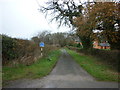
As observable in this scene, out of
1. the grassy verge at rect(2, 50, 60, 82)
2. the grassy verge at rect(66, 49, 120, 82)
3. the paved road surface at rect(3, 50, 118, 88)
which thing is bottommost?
the grassy verge at rect(66, 49, 120, 82)

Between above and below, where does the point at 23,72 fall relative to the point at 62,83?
above

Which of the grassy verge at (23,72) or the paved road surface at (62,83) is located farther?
the grassy verge at (23,72)

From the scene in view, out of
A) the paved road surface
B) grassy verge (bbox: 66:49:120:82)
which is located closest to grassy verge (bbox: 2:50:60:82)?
the paved road surface

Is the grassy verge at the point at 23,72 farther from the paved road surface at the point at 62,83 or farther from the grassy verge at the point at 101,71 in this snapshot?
the grassy verge at the point at 101,71

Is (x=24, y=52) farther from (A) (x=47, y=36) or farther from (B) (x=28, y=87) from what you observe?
(A) (x=47, y=36)

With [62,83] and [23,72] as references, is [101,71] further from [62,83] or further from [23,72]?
[23,72]

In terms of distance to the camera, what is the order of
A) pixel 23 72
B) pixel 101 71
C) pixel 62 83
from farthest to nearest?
pixel 101 71, pixel 23 72, pixel 62 83

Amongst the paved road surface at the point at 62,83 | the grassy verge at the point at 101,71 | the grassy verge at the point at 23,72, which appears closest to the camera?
the paved road surface at the point at 62,83

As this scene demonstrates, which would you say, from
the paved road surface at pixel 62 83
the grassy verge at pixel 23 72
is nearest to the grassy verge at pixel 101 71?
the paved road surface at pixel 62 83

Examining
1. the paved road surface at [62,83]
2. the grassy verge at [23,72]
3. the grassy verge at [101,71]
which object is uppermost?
the grassy verge at [23,72]

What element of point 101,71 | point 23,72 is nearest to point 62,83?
point 23,72

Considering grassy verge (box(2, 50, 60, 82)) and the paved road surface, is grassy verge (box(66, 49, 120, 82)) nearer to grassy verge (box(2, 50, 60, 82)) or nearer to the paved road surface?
the paved road surface

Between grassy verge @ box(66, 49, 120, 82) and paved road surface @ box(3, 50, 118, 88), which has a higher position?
paved road surface @ box(3, 50, 118, 88)

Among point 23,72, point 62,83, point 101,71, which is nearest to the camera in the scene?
point 62,83
